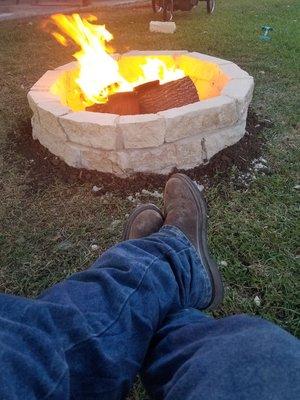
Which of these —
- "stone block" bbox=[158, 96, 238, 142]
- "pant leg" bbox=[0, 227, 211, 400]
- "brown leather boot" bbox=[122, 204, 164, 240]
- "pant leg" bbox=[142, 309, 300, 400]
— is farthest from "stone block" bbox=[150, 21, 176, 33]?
"pant leg" bbox=[142, 309, 300, 400]

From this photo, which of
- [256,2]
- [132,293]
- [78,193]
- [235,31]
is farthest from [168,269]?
[256,2]

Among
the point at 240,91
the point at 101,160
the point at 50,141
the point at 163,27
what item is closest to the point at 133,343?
the point at 101,160

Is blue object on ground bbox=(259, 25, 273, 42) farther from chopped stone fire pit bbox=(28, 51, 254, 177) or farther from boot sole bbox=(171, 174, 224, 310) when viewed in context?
boot sole bbox=(171, 174, 224, 310)

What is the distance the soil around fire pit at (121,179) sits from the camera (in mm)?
3035

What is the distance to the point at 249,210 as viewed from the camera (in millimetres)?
2758

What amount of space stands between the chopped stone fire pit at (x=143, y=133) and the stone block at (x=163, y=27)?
3.87m

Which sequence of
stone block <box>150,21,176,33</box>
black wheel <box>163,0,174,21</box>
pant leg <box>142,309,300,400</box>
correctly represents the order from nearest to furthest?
pant leg <box>142,309,300,400</box> < stone block <box>150,21,176,33</box> < black wheel <box>163,0,174,21</box>

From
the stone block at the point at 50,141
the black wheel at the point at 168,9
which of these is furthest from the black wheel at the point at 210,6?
the stone block at the point at 50,141

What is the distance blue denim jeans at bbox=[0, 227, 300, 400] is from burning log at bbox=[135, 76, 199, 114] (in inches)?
73.5

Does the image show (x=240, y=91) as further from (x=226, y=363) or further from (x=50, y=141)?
(x=226, y=363)

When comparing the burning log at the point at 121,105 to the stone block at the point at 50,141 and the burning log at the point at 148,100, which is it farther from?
the stone block at the point at 50,141

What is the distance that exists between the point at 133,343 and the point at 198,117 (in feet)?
6.38

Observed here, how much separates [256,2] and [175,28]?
2.96m

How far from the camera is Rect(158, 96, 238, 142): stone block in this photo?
2.88 meters
